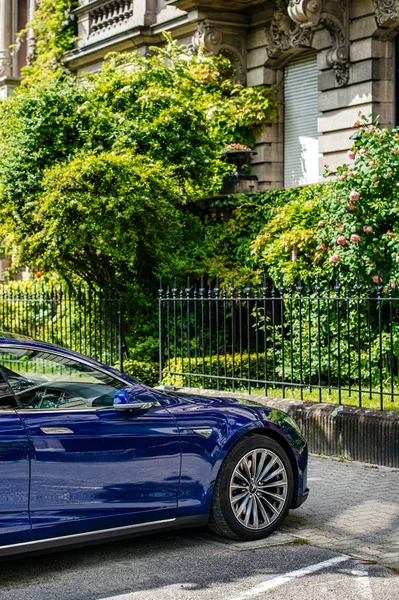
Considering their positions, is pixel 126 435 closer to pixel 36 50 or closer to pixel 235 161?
pixel 235 161

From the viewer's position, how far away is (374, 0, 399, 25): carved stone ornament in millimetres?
16656

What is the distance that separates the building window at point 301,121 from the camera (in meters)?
19.3

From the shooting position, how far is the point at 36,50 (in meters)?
26.6

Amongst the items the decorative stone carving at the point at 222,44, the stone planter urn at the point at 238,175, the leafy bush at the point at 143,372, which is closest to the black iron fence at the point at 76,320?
the leafy bush at the point at 143,372

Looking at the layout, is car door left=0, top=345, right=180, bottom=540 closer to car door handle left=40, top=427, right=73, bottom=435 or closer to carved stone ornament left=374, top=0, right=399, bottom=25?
→ car door handle left=40, top=427, right=73, bottom=435

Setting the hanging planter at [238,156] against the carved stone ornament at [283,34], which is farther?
the carved stone ornament at [283,34]

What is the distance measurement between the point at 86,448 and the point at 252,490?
1.32m

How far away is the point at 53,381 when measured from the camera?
6109mm

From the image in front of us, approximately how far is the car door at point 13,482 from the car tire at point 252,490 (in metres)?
1.39

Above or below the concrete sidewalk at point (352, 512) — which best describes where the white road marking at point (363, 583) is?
below

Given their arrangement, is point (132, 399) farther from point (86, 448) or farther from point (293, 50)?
point (293, 50)

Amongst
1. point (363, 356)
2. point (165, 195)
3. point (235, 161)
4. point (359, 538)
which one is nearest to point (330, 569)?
point (359, 538)

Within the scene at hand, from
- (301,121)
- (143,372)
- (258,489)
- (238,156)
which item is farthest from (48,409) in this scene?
(301,121)

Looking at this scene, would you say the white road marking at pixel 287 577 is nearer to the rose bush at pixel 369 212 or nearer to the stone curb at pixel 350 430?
the stone curb at pixel 350 430
